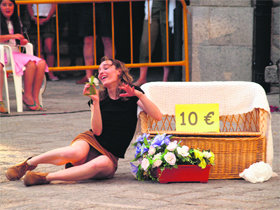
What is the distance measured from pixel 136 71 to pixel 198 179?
827cm

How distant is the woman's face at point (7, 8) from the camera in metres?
7.42

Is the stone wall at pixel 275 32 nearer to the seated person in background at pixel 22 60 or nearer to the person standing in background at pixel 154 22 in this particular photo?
the person standing in background at pixel 154 22

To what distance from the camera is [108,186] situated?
412 centimetres

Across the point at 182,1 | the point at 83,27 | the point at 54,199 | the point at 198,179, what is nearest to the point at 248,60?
the point at 182,1

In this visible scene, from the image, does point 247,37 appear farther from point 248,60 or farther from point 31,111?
point 31,111

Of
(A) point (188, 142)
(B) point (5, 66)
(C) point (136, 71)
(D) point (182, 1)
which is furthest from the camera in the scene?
(C) point (136, 71)

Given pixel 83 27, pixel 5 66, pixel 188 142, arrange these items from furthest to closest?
pixel 83 27
pixel 5 66
pixel 188 142

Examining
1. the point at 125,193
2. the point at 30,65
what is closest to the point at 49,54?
the point at 30,65

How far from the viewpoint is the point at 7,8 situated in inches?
293

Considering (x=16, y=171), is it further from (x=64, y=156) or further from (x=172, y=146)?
(x=172, y=146)

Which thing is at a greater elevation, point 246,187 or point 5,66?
point 5,66

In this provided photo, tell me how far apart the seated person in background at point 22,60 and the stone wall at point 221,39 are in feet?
6.98

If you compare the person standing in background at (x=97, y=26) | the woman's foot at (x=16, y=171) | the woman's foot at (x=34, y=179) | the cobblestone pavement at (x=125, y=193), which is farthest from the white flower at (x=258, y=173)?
the person standing in background at (x=97, y=26)

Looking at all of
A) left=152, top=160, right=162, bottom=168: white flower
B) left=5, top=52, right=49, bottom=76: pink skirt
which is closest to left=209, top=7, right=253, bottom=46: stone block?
left=5, top=52, right=49, bottom=76: pink skirt
